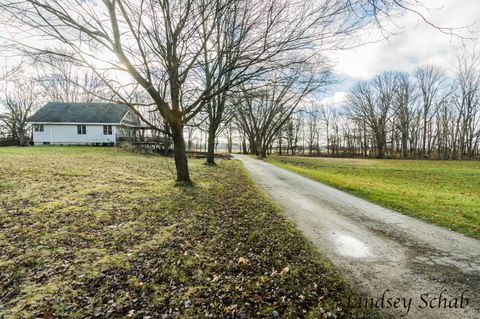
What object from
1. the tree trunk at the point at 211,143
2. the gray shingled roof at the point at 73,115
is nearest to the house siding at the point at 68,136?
the gray shingled roof at the point at 73,115

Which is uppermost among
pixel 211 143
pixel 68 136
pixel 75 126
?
pixel 75 126

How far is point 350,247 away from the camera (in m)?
4.39

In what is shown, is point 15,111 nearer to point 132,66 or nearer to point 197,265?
point 132,66

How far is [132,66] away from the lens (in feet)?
24.9

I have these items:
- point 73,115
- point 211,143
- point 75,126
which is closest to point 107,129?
point 75,126

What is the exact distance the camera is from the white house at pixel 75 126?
105 ft

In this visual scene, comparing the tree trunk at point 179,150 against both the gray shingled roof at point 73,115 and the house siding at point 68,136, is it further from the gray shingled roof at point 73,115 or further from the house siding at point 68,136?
the house siding at point 68,136

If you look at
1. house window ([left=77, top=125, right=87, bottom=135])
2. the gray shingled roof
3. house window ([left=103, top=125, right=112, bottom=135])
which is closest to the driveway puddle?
the gray shingled roof

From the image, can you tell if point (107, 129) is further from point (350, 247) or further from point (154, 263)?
point (350, 247)

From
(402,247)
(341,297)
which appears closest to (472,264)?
(402,247)

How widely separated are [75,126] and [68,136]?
1657 millimetres

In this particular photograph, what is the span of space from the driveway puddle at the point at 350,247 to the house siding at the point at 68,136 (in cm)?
3462

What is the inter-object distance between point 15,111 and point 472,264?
1906 inches

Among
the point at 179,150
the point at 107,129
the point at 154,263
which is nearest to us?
the point at 154,263
